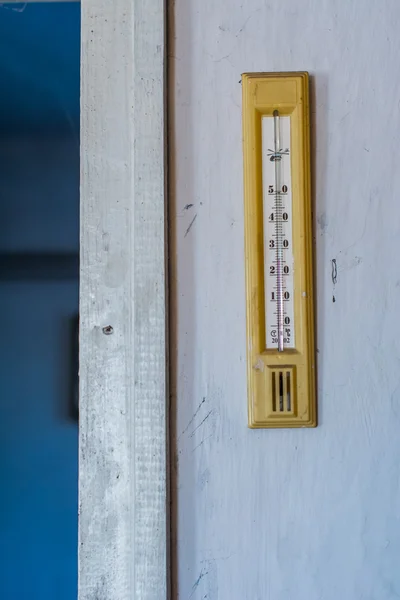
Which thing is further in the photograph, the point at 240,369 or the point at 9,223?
the point at 9,223

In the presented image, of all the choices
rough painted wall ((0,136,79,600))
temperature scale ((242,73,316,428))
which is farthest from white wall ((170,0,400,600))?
rough painted wall ((0,136,79,600))

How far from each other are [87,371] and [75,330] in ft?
1.39

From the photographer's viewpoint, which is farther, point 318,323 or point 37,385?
point 37,385

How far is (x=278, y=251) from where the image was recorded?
26.6 inches

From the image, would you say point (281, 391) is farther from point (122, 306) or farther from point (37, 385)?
point (37, 385)

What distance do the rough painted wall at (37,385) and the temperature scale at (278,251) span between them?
544mm

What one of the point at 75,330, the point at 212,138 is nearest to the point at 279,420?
the point at 212,138

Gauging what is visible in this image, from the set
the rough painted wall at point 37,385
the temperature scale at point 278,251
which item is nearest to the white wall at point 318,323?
the temperature scale at point 278,251

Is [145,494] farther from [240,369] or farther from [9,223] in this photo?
[9,223]

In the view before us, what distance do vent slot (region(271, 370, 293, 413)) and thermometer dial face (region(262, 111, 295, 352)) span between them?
0.04 metres

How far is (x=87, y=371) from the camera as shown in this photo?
2.21 feet

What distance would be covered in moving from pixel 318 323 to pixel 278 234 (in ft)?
0.46

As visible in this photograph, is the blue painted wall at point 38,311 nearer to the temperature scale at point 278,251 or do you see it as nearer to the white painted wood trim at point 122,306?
the white painted wood trim at point 122,306

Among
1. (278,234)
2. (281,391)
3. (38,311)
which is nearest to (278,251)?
(278,234)
